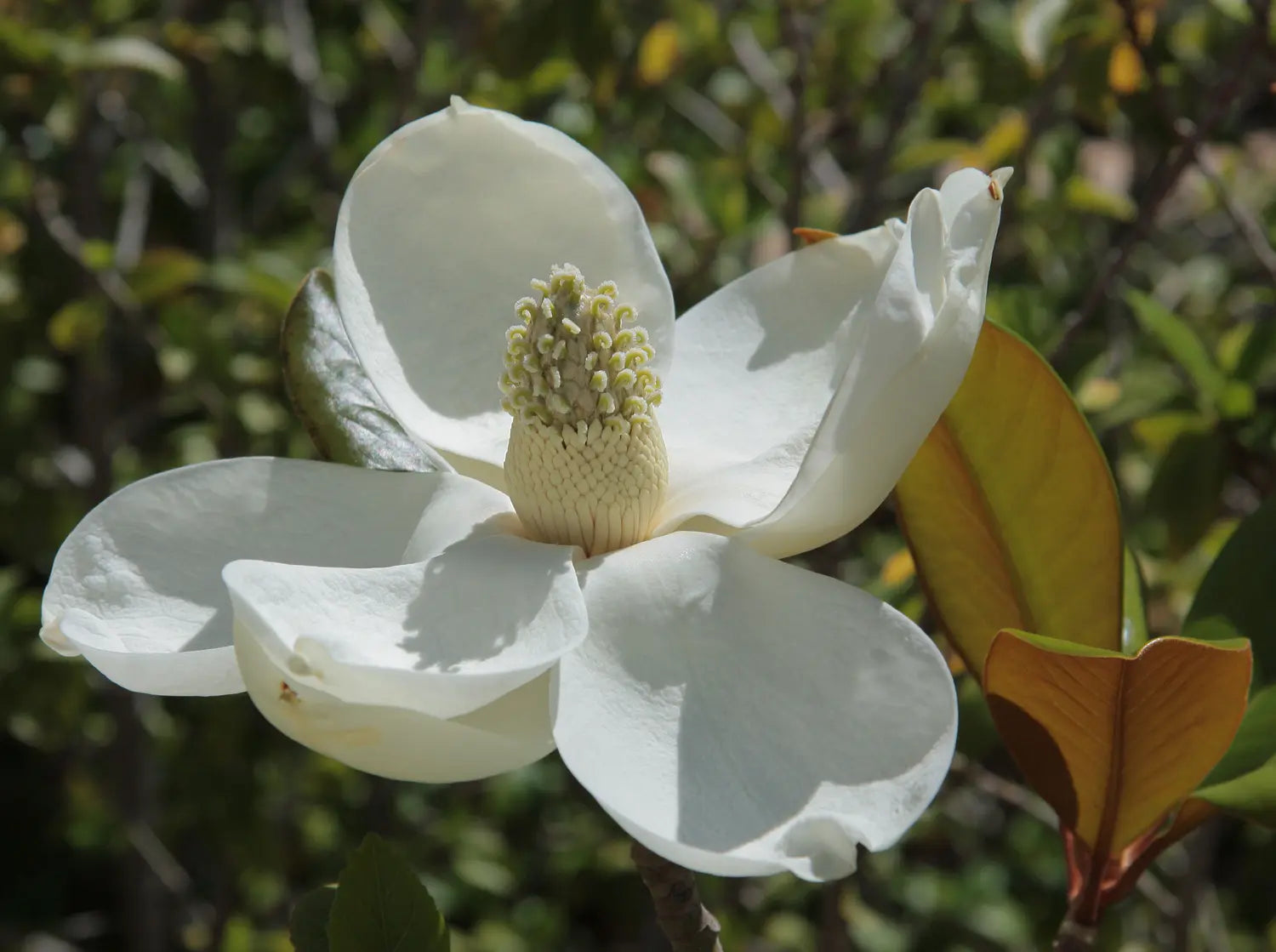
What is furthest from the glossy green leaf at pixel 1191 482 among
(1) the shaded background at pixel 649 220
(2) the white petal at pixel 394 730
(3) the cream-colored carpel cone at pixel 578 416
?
(2) the white petal at pixel 394 730

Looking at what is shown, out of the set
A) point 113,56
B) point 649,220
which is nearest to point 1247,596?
point 649,220

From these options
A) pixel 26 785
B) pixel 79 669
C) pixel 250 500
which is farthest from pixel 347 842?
pixel 250 500

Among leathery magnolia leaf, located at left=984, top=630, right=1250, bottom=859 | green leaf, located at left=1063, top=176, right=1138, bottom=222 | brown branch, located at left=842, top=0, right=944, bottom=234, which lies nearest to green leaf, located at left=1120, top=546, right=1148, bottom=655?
leathery magnolia leaf, located at left=984, top=630, right=1250, bottom=859

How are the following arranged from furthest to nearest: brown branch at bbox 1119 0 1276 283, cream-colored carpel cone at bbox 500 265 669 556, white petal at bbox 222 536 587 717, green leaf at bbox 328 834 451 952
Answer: brown branch at bbox 1119 0 1276 283
cream-colored carpel cone at bbox 500 265 669 556
green leaf at bbox 328 834 451 952
white petal at bbox 222 536 587 717

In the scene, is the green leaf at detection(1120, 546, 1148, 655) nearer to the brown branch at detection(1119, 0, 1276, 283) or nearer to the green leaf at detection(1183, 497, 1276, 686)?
the green leaf at detection(1183, 497, 1276, 686)

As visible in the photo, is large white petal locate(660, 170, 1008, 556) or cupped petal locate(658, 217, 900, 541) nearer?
large white petal locate(660, 170, 1008, 556)

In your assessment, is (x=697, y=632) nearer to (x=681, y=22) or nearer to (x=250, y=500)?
(x=250, y=500)
